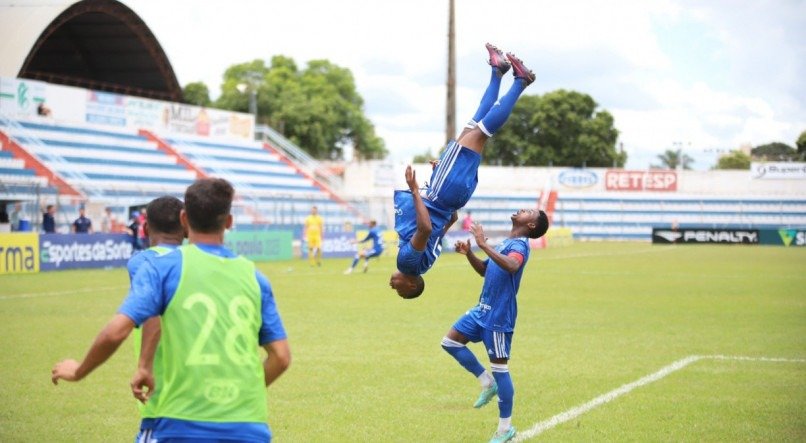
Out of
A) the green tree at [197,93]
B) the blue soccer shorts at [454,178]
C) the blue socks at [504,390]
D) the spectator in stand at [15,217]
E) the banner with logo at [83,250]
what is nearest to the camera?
the blue socks at [504,390]

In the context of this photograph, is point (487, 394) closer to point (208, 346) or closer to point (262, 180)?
point (208, 346)

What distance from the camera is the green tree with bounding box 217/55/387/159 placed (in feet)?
291

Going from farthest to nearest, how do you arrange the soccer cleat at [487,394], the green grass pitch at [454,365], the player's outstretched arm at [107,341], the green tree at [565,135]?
the green tree at [565,135]
the soccer cleat at [487,394]
the green grass pitch at [454,365]
the player's outstretched arm at [107,341]

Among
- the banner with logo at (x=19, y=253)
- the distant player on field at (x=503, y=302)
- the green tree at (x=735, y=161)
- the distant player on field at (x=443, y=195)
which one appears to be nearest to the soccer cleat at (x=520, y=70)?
the distant player on field at (x=443, y=195)

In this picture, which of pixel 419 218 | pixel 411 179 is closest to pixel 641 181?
pixel 419 218

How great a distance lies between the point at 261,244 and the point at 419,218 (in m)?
30.3

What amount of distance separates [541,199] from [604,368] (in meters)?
62.9

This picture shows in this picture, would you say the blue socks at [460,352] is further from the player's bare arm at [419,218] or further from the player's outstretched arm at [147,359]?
the player's outstretched arm at [147,359]

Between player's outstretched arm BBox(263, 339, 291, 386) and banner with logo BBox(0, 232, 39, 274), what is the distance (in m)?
25.8

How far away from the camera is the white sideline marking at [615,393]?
9.41 meters

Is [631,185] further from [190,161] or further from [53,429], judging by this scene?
[53,429]

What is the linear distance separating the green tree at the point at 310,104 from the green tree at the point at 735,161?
1463 inches

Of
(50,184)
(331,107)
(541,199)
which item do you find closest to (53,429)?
(50,184)

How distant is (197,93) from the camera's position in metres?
101
